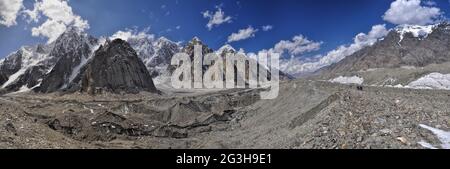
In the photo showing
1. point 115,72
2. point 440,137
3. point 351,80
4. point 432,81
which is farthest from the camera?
point 351,80

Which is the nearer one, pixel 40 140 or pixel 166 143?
pixel 40 140

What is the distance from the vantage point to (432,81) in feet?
350

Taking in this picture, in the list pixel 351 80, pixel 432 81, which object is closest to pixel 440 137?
pixel 432 81

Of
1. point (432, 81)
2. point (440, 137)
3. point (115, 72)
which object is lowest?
point (440, 137)

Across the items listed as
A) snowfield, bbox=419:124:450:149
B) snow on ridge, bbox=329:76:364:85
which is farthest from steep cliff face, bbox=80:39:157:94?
snowfield, bbox=419:124:450:149

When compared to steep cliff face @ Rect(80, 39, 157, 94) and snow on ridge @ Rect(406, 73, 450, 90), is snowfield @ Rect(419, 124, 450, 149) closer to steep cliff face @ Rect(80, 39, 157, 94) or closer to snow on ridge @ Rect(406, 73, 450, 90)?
snow on ridge @ Rect(406, 73, 450, 90)

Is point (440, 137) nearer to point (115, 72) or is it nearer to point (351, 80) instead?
point (115, 72)

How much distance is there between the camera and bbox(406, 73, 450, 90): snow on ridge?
102750 mm

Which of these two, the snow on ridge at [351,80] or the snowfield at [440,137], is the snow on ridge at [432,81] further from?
the snowfield at [440,137]

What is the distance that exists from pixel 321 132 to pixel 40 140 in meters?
18.1
